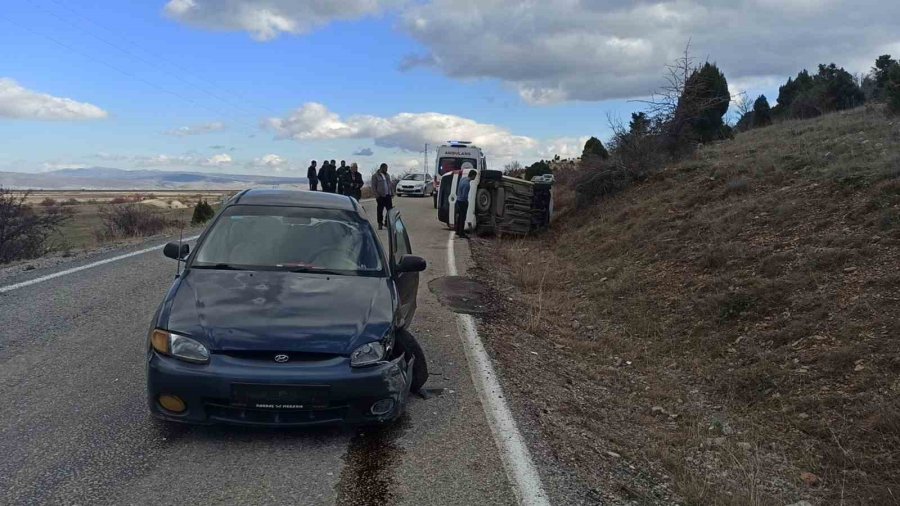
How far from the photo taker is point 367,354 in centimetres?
422

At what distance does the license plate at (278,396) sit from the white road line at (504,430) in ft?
Answer: 4.02

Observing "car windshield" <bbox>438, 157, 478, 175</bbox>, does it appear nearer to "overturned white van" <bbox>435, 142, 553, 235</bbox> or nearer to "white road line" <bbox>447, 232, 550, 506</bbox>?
"overturned white van" <bbox>435, 142, 553, 235</bbox>

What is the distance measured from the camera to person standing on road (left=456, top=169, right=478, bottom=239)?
57.8 feet

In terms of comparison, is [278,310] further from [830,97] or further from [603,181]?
[830,97]

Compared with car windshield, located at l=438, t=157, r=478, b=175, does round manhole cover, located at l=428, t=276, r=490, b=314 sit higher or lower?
lower

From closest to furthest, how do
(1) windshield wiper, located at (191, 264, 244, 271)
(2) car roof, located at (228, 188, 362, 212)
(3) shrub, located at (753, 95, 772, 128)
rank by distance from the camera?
(1) windshield wiper, located at (191, 264, 244, 271), (2) car roof, located at (228, 188, 362, 212), (3) shrub, located at (753, 95, 772, 128)

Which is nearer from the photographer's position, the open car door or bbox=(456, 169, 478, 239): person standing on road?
the open car door

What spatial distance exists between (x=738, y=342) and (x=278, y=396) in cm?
507

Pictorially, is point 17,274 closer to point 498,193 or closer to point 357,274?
point 357,274

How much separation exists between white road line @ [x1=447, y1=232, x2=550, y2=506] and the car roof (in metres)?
1.86

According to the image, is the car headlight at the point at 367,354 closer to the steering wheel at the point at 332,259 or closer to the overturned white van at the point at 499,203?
the steering wheel at the point at 332,259

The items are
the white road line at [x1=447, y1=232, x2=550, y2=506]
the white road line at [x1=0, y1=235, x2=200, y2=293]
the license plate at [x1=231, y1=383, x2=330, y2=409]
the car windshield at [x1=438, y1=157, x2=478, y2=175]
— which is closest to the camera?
the white road line at [x1=447, y1=232, x2=550, y2=506]

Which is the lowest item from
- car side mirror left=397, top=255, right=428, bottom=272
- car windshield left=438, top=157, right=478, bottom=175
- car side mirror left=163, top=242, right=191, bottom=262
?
car side mirror left=397, top=255, right=428, bottom=272

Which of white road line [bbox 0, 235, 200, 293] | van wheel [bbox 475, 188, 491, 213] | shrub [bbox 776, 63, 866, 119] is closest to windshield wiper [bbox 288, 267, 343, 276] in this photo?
white road line [bbox 0, 235, 200, 293]
